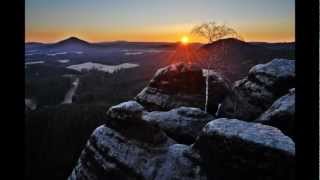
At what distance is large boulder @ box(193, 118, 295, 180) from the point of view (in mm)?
1647

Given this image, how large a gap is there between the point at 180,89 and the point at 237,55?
1.10 ft

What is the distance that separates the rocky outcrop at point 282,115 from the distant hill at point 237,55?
211mm

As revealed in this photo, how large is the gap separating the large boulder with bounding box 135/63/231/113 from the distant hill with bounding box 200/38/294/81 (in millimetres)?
58

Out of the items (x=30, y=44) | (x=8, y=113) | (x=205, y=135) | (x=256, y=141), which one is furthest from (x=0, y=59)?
(x=256, y=141)

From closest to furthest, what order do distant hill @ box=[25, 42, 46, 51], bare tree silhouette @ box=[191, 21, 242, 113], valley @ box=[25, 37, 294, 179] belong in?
distant hill @ box=[25, 42, 46, 51] < valley @ box=[25, 37, 294, 179] < bare tree silhouette @ box=[191, 21, 242, 113]

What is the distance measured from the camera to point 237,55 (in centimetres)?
188

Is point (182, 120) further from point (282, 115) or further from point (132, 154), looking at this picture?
point (282, 115)

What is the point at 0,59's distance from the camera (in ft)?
3.97

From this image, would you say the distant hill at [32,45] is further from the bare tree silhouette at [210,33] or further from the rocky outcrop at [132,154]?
the bare tree silhouette at [210,33]

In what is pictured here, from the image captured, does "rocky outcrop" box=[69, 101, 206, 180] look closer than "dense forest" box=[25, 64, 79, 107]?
No

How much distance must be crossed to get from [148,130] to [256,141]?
19.6 inches

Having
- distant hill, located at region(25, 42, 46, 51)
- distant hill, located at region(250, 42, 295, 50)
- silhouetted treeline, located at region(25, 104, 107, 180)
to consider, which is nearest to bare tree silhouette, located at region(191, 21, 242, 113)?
distant hill, located at region(250, 42, 295, 50)

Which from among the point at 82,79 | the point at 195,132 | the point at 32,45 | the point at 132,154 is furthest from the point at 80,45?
the point at 195,132

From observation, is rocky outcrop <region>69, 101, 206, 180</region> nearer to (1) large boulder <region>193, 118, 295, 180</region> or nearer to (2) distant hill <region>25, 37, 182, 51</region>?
(1) large boulder <region>193, 118, 295, 180</region>
